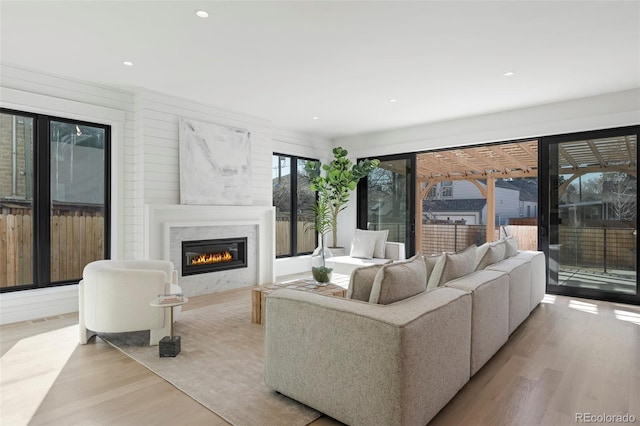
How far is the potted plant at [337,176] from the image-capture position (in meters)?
7.05

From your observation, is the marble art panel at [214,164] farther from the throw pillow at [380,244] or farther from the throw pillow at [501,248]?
the throw pillow at [501,248]

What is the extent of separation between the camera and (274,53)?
3.65 m

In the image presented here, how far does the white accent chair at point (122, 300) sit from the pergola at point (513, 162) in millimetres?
5232

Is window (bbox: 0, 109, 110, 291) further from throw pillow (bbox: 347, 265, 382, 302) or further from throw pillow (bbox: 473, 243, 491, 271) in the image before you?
throw pillow (bbox: 473, 243, 491, 271)

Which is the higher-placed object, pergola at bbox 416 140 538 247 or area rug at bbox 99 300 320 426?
pergola at bbox 416 140 538 247

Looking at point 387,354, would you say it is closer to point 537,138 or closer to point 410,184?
point 537,138

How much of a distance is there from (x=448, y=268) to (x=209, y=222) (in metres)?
3.57

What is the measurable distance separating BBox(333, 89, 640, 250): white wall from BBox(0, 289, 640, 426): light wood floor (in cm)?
274

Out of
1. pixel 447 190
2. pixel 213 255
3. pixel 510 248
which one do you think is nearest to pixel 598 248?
pixel 510 248

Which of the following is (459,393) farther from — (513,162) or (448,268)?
(513,162)

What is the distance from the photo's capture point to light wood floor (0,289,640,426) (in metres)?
2.17

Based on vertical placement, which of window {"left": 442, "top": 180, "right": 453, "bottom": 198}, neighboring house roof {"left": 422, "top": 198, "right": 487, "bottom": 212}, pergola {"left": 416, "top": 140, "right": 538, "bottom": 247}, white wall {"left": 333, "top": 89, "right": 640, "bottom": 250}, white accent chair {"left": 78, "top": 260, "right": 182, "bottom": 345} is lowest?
white accent chair {"left": 78, "top": 260, "right": 182, "bottom": 345}

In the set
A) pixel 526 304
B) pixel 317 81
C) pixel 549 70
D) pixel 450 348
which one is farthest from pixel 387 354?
pixel 549 70

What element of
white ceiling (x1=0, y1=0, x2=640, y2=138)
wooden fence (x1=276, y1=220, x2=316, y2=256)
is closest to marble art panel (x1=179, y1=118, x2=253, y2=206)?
white ceiling (x1=0, y1=0, x2=640, y2=138)
